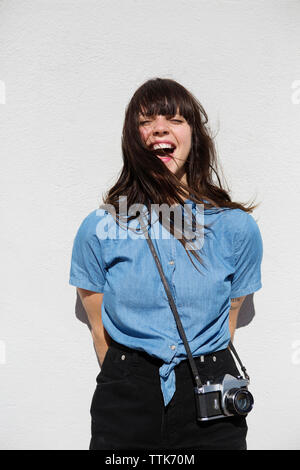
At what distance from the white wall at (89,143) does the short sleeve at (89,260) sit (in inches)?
14.9

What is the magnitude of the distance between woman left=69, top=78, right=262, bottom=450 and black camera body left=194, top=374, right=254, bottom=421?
0.04 m

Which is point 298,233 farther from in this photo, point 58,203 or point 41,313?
point 41,313

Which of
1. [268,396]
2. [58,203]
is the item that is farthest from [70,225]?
[268,396]

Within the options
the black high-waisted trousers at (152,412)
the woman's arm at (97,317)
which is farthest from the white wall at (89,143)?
the black high-waisted trousers at (152,412)

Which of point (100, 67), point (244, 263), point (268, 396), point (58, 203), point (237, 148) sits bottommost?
point (268, 396)

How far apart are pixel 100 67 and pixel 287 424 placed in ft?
6.74

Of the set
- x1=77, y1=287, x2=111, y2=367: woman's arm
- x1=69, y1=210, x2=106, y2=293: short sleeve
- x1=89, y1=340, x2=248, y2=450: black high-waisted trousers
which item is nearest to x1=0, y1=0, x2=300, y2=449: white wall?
x1=77, y1=287, x2=111, y2=367: woman's arm

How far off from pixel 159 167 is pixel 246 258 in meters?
0.50

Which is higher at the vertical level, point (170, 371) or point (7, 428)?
point (170, 371)

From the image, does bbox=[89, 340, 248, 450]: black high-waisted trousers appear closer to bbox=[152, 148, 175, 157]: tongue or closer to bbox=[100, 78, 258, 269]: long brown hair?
bbox=[100, 78, 258, 269]: long brown hair

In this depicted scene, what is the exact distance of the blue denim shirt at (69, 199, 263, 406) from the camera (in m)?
1.44

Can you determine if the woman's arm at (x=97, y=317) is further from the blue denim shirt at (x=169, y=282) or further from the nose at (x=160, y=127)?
the nose at (x=160, y=127)

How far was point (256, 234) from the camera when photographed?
5.49 ft

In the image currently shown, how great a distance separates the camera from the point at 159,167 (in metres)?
1.61
